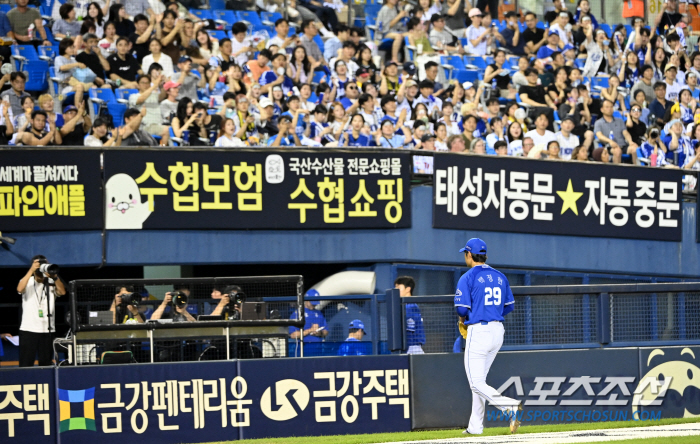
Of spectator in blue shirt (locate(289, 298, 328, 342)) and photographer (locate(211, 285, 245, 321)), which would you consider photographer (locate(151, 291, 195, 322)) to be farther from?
spectator in blue shirt (locate(289, 298, 328, 342))

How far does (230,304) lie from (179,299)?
535 millimetres

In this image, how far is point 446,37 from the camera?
17.6 m

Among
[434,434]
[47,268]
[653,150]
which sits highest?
[653,150]

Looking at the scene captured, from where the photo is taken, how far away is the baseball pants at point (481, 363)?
8102mm

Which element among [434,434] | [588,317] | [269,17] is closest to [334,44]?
[269,17]

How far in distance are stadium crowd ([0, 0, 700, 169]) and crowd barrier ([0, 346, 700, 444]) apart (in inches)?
216

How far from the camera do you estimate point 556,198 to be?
15078 mm

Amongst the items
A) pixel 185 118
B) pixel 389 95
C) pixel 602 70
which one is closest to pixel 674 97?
pixel 602 70

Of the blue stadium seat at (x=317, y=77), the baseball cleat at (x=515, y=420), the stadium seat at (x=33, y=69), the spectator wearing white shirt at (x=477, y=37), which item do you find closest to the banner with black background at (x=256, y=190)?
the stadium seat at (x=33, y=69)

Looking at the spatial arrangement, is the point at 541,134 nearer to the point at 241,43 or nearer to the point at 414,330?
the point at 241,43

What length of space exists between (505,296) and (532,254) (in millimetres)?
6836

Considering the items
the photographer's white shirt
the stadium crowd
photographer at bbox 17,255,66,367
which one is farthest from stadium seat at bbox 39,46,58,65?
the photographer's white shirt

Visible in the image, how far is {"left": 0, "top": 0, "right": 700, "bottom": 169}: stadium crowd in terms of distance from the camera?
14.0 m

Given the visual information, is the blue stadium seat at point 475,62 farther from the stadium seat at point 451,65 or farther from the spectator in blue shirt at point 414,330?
the spectator in blue shirt at point 414,330
